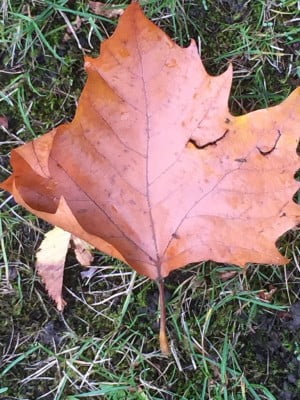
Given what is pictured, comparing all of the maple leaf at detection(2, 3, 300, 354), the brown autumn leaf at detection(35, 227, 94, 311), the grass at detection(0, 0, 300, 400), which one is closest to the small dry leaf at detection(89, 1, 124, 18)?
the grass at detection(0, 0, 300, 400)

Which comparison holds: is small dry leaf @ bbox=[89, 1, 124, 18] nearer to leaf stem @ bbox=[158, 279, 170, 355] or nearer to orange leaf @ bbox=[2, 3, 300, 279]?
orange leaf @ bbox=[2, 3, 300, 279]

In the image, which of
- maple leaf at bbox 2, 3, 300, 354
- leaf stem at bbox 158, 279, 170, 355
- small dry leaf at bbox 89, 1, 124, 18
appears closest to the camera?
maple leaf at bbox 2, 3, 300, 354

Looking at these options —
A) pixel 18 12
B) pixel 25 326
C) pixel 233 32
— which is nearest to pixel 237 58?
pixel 233 32

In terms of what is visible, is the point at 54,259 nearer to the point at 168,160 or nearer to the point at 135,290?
the point at 135,290

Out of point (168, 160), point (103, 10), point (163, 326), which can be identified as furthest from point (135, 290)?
point (103, 10)

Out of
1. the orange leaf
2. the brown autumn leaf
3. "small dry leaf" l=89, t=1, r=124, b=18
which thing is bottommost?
the brown autumn leaf

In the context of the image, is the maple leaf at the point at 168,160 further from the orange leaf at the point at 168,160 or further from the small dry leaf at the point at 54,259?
the small dry leaf at the point at 54,259

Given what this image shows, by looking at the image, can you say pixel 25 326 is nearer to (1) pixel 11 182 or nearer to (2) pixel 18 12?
(1) pixel 11 182
